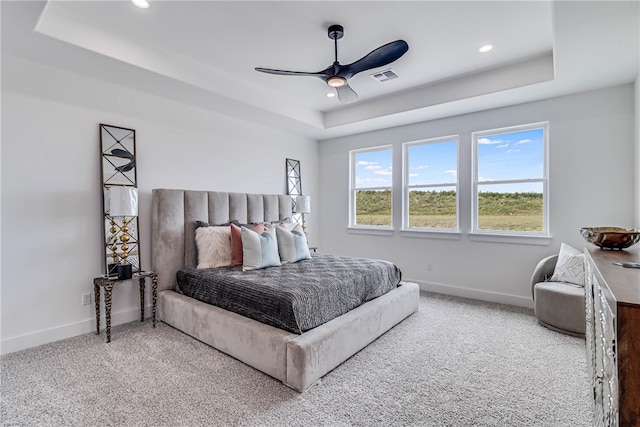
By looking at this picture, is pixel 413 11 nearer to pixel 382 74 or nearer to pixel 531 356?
pixel 382 74

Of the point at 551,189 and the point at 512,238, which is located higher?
the point at 551,189

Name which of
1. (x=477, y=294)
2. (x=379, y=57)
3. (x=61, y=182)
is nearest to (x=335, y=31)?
(x=379, y=57)

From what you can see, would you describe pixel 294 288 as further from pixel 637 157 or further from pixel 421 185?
pixel 637 157

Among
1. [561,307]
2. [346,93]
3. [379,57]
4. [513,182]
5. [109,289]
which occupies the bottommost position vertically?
[561,307]

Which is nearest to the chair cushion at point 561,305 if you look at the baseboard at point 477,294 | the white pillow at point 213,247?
the baseboard at point 477,294

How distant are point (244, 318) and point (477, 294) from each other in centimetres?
341

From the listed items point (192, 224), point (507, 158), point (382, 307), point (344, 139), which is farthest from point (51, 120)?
point (507, 158)

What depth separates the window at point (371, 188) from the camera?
215 inches

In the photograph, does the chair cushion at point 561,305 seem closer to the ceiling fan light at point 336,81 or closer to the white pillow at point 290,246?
the white pillow at point 290,246

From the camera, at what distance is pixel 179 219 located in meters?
3.70

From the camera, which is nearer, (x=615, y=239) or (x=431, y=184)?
(x=615, y=239)

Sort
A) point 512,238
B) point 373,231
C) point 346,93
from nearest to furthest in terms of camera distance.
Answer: point 346,93, point 512,238, point 373,231

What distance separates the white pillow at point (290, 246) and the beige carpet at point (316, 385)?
1.33 metres

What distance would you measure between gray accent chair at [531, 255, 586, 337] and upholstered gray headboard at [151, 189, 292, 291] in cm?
377
